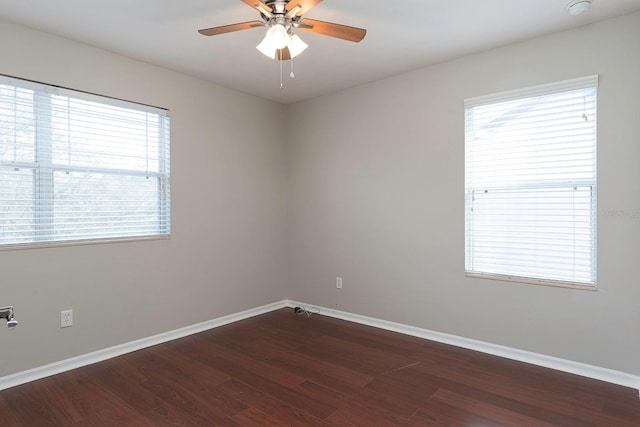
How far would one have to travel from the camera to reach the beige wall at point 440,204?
250cm

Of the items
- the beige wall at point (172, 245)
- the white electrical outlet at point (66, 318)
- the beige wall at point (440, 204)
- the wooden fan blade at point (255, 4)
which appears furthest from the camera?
the white electrical outlet at point (66, 318)

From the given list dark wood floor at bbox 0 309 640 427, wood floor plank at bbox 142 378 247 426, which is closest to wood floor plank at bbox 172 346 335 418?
dark wood floor at bbox 0 309 640 427

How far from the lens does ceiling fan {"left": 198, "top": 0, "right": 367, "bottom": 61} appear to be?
199 cm

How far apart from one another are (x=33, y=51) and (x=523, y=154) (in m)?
3.70

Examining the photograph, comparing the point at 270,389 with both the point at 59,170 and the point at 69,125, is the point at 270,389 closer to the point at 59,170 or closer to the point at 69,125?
the point at 59,170

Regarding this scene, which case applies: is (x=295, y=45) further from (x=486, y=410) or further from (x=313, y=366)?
(x=486, y=410)

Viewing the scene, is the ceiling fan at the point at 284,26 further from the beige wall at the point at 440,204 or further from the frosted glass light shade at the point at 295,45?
the beige wall at the point at 440,204

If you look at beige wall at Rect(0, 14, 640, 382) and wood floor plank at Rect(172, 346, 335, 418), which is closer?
wood floor plank at Rect(172, 346, 335, 418)

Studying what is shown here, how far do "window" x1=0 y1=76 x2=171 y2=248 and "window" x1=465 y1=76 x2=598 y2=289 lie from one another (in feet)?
9.14

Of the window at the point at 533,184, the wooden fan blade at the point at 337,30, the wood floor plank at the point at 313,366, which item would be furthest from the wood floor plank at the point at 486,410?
the wooden fan blade at the point at 337,30

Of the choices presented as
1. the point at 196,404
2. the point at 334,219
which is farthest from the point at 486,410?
the point at 334,219

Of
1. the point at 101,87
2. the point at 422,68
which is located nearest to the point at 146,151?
the point at 101,87

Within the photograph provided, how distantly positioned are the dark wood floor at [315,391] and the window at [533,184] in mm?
775

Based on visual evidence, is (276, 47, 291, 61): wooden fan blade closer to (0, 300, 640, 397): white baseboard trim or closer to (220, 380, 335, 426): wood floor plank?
(220, 380, 335, 426): wood floor plank
